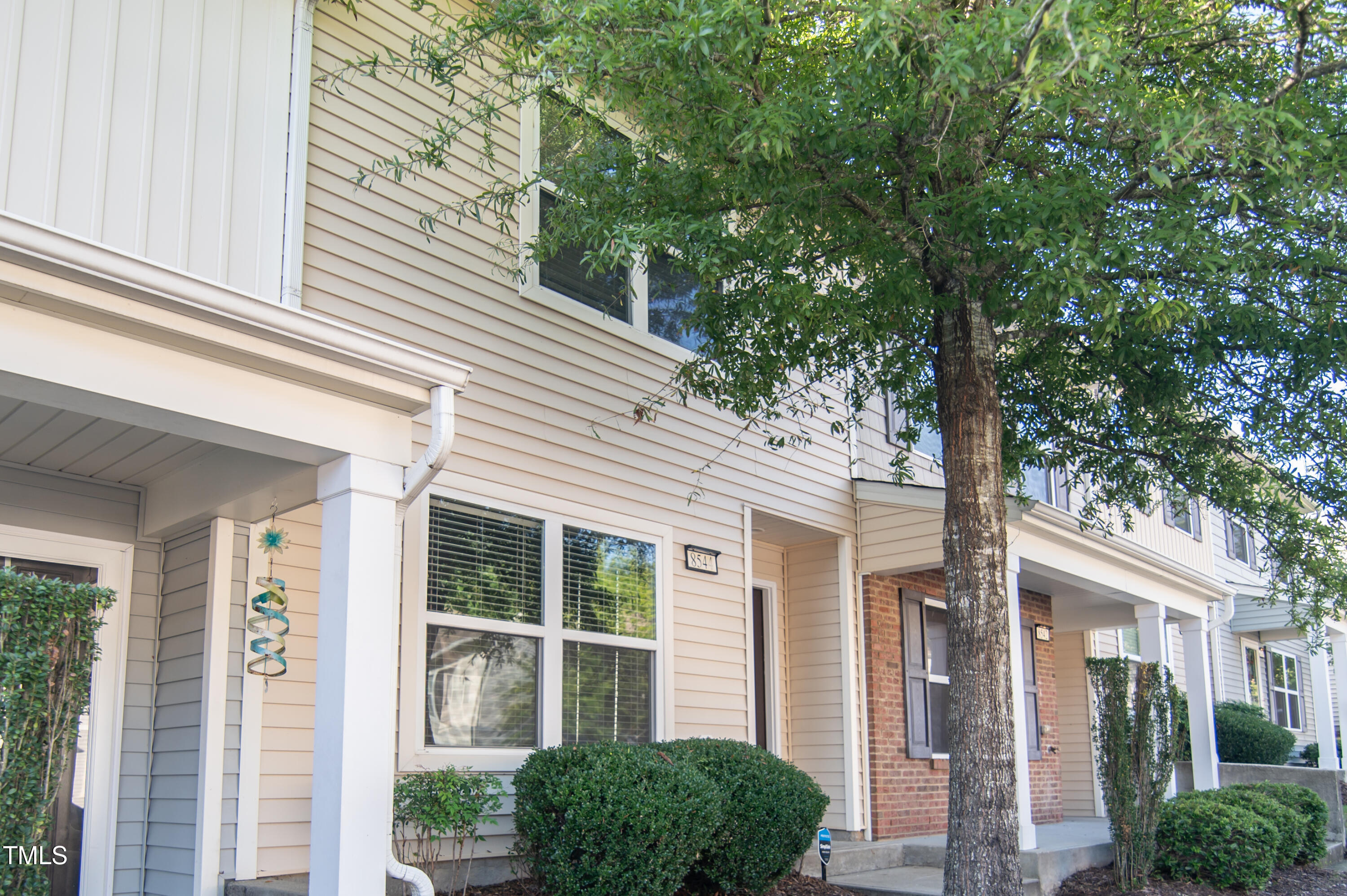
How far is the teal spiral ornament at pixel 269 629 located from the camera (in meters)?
5.77

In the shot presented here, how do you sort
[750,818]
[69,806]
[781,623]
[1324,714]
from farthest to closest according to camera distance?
[1324,714] < [781,623] < [750,818] < [69,806]

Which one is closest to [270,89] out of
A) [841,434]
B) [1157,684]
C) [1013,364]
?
[1013,364]

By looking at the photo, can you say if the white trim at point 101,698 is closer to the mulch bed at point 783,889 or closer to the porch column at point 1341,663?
the mulch bed at point 783,889

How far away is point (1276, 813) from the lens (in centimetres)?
1030

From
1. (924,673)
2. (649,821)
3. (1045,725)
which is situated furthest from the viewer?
(1045,725)

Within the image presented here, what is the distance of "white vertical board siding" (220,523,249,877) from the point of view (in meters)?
5.56

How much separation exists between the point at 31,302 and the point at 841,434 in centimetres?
794

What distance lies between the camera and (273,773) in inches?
228

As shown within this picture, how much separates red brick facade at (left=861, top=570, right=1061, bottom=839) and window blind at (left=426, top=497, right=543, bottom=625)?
4297mm

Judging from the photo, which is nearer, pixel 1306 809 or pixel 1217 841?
pixel 1217 841

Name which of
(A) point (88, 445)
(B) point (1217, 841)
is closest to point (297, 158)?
(A) point (88, 445)

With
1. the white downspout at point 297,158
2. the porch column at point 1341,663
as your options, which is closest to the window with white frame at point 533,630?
the white downspout at point 297,158

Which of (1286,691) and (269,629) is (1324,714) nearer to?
(1286,691)

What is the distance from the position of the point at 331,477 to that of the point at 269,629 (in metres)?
1.44
